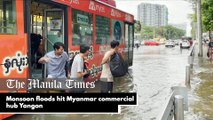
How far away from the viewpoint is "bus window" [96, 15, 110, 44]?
38.6 ft

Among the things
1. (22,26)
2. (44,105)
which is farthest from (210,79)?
(44,105)

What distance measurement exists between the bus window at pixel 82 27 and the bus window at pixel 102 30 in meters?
0.71

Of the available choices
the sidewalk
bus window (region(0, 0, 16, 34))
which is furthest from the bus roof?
the sidewalk

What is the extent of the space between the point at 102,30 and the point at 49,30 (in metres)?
3.04

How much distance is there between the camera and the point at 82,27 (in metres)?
10.4

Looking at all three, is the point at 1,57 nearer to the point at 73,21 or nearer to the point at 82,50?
the point at 82,50

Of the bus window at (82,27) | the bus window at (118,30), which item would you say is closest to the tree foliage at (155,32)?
the bus window at (118,30)

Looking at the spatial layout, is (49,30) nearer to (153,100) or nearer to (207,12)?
(153,100)

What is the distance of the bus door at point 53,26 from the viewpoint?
9.36 m

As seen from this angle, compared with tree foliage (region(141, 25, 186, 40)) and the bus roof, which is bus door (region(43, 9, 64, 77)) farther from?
tree foliage (region(141, 25, 186, 40))

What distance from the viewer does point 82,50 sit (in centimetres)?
730

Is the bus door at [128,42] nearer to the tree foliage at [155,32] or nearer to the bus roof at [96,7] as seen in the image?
the bus roof at [96,7]

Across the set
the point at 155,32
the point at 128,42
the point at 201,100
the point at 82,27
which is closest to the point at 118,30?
the point at 128,42

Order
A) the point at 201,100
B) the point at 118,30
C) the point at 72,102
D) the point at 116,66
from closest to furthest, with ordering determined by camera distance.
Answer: the point at 72,102 → the point at 116,66 → the point at 201,100 → the point at 118,30
